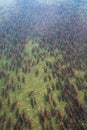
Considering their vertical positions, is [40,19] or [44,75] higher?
[44,75]

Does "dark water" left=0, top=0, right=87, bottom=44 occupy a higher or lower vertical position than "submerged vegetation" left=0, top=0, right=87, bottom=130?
lower

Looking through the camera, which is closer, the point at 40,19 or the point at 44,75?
the point at 44,75

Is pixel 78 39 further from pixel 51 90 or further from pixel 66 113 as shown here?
pixel 66 113

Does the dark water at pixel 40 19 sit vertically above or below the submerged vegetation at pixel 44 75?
below

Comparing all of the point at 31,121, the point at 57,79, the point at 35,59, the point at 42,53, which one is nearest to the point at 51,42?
the point at 42,53

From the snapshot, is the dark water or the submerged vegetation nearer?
the submerged vegetation
